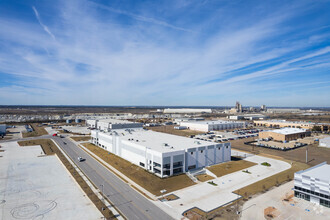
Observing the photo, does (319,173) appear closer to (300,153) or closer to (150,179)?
(150,179)

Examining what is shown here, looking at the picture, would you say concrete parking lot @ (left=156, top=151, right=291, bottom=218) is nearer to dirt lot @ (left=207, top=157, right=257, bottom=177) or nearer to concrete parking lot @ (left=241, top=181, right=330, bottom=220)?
dirt lot @ (left=207, top=157, right=257, bottom=177)

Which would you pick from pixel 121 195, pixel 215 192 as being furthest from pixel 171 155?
pixel 121 195

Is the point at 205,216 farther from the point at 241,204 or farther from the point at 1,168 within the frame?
the point at 1,168

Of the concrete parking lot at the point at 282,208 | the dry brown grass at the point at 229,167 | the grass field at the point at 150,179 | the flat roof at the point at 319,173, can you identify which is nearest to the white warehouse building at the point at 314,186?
the flat roof at the point at 319,173

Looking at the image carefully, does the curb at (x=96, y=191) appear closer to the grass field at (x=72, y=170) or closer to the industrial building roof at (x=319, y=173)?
the grass field at (x=72, y=170)

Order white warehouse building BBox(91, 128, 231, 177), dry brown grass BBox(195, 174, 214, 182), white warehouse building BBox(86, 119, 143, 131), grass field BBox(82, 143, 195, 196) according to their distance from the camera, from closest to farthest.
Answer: grass field BBox(82, 143, 195, 196)
dry brown grass BBox(195, 174, 214, 182)
white warehouse building BBox(91, 128, 231, 177)
white warehouse building BBox(86, 119, 143, 131)

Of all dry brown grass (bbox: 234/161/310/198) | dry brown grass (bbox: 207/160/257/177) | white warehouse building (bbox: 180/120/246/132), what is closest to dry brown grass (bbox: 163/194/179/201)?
dry brown grass (bbox: 234/161/310/198)

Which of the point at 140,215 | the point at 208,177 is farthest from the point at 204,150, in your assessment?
the point at 140,215
